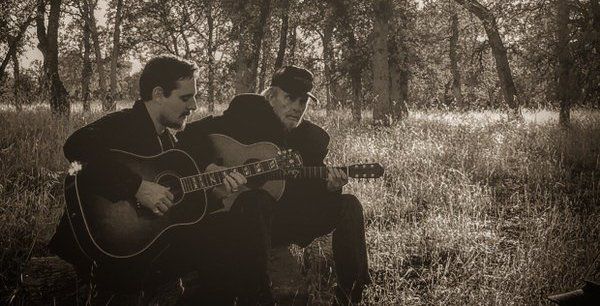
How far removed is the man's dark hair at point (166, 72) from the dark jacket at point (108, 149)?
0.57ft

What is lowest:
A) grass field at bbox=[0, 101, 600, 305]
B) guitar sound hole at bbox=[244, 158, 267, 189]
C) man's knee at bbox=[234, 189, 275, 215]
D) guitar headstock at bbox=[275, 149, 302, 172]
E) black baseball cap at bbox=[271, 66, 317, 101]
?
grass field at bbox=[0, 101, 600, 305]

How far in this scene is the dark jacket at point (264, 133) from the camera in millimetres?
2885

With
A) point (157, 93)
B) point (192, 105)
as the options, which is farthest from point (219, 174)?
point (157, 93)

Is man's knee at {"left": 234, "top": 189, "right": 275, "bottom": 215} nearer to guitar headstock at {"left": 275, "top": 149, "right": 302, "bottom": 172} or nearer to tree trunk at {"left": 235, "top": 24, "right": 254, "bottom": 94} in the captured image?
guitar headstock at {"left": 275, "top": 149, "right": 302, "bottom": 172}

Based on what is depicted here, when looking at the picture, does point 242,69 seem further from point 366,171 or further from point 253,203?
point 253,203

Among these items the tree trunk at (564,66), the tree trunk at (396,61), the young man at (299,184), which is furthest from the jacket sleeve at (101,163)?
the tree trunk at (396,61)

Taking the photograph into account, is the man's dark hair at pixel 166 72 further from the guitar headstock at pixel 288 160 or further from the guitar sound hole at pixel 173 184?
the guitar headstock at pixel 288 160

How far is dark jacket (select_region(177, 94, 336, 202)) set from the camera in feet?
9.46

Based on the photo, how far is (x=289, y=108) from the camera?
3.08m

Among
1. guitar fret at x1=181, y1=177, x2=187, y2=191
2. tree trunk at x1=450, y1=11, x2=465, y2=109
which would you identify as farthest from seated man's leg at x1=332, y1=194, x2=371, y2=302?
tree trunk at x1=450, y1=11, x2=465, y2=109

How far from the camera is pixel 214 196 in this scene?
2709 millimetres

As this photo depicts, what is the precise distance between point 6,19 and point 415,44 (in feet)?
45.6

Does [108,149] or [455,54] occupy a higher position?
[455,54]

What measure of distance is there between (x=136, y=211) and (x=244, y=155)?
766mm
